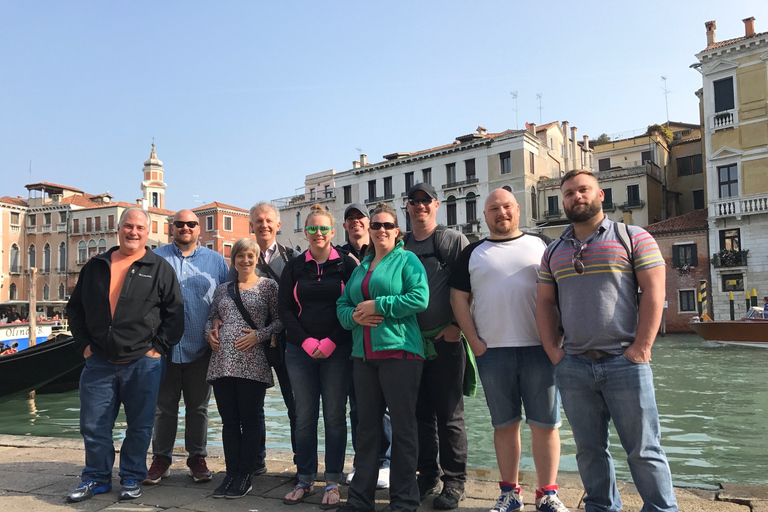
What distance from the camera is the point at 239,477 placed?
3480 mm

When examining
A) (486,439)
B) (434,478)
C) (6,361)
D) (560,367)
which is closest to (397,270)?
(560,367)

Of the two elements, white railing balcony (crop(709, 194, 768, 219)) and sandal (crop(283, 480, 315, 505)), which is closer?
sandal (crop(283, 480, 315, 505))

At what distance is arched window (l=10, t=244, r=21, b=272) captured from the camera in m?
49.0

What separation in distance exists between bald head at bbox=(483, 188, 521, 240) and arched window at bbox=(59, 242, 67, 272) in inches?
2081

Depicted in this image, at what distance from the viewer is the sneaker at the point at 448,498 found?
10.2 feet

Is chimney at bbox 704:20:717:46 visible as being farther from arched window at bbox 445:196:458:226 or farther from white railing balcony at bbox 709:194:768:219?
arched window at bbox 445:196:458:226

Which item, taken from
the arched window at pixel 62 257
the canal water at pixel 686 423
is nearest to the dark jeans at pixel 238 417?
the canal water at pixel 686 423

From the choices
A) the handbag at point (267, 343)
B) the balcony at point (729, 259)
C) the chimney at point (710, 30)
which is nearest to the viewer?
the handbag at point (267, 343)

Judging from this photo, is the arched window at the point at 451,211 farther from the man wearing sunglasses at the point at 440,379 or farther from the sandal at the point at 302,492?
the sandal at the point at 302,492

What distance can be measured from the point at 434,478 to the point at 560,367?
106cm

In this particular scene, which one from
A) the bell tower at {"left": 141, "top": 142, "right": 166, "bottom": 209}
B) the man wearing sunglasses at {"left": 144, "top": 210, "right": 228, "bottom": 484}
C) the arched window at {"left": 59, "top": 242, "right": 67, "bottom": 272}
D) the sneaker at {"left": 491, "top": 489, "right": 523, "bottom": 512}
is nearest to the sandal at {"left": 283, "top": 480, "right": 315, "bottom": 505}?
the man wearing sunglasses at {"left": 144, "top": 210, "right": 228, "bottom": 484}

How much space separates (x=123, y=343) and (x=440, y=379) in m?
1.88

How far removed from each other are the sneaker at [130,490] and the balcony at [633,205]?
A: 30.2m

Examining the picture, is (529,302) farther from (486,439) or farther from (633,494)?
(486,439)
